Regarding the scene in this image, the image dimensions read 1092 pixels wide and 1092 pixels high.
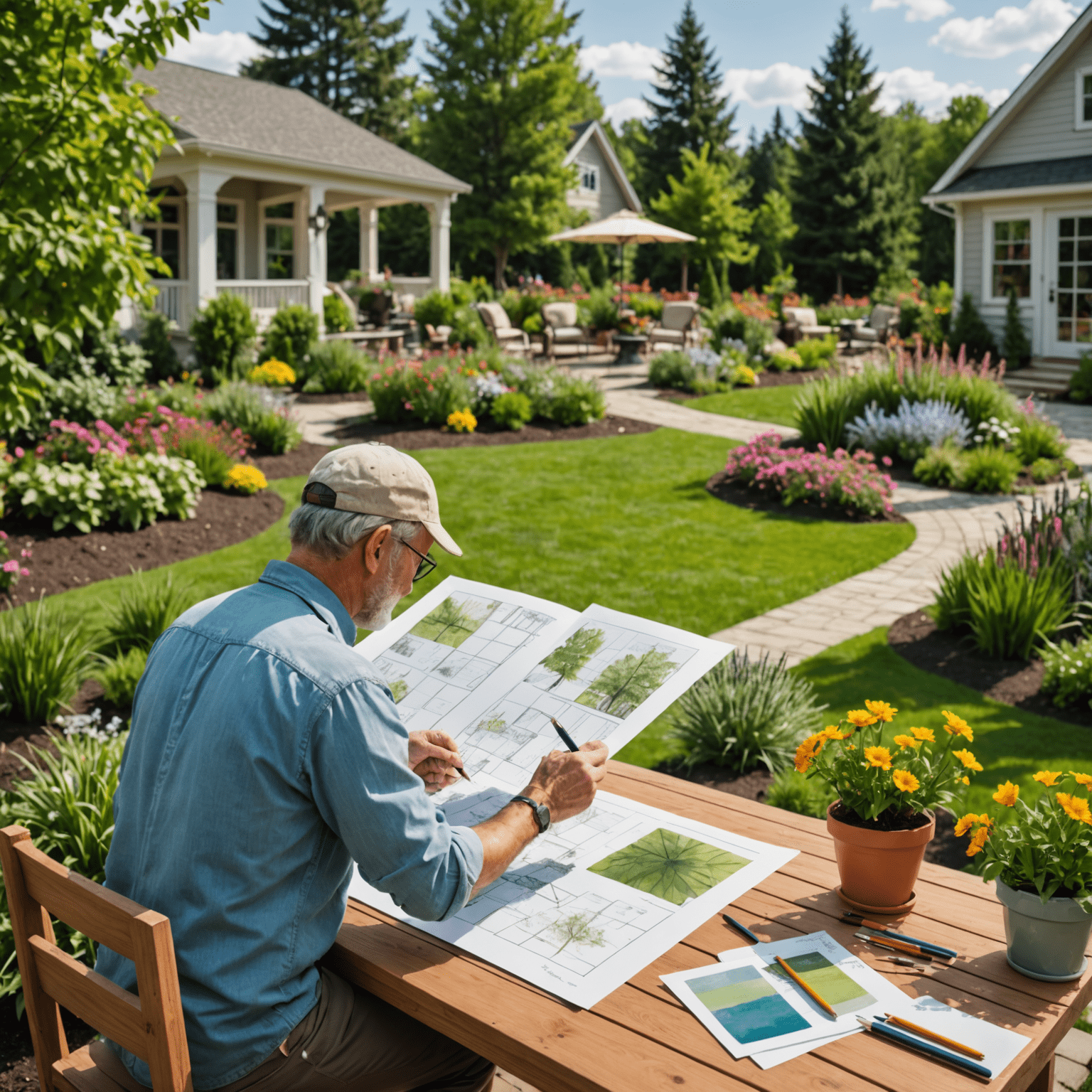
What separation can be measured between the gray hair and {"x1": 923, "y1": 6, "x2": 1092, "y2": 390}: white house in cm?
1790

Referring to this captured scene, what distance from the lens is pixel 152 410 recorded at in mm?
9930

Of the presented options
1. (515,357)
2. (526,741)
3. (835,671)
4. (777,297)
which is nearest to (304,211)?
(515,357)

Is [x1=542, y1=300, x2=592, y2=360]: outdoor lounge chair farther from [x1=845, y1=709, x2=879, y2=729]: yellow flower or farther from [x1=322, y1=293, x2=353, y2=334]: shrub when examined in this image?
[x1=845, y1=709, x2=879, y2=729]: yellow flower

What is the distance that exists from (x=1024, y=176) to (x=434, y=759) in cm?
1982

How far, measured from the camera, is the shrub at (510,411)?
12992 mm

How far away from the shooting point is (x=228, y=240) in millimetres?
24625

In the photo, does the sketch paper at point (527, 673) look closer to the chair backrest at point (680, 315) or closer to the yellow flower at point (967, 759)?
the yellow flower at point (967, 759)

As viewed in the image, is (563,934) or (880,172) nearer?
(563,934)

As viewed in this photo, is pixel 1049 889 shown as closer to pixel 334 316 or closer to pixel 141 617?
pixel 141 617

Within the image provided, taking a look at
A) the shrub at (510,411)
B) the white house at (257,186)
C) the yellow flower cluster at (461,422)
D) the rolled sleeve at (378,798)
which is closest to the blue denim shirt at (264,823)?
the rolled sleeve at (378,798)

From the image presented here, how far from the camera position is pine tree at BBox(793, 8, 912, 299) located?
36.0 m

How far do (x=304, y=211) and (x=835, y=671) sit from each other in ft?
62.3

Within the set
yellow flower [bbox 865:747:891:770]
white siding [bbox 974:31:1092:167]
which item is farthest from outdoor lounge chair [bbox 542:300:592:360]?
yellow flower [bbox 865:747:891:770]

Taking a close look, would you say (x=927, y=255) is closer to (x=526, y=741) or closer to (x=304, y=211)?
(x=304, y=211)
